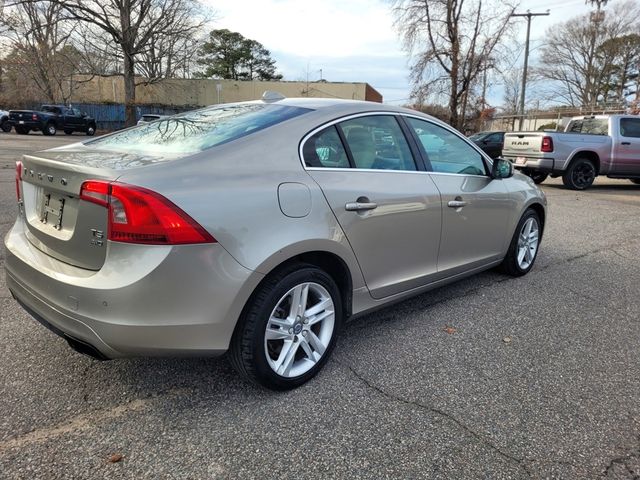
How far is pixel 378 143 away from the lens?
10.7 ft

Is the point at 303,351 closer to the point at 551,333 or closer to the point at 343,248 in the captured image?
the point at 343,248

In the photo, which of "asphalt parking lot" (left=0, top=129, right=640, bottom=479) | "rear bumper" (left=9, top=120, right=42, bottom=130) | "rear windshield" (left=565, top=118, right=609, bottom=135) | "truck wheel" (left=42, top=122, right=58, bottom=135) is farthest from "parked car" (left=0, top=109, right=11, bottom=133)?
"asphalt parking lot" (left=0, top=129, right=640, bottom=479)

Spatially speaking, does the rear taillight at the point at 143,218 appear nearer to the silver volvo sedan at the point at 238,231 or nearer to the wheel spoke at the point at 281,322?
the silver volvo sedan at the point at 238,231

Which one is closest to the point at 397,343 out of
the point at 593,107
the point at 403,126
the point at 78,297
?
the point at 403,126

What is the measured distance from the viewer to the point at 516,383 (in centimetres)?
288

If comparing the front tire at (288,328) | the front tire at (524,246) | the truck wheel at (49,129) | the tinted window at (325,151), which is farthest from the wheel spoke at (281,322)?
the truck wheel at (49,129)

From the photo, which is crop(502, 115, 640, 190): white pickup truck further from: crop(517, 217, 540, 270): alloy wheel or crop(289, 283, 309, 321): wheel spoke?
crop(289, 283, 309, 321): wheel spoke

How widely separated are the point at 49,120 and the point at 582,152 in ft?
93.6

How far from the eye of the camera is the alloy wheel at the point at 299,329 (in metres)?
2.62

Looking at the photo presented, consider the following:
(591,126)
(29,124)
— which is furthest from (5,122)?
(591,126)

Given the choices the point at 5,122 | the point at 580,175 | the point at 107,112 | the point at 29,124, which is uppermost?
the point at 107,112

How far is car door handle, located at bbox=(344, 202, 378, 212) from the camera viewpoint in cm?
283

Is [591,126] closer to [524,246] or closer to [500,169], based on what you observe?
[524,246]

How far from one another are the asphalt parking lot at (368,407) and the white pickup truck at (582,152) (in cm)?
878
